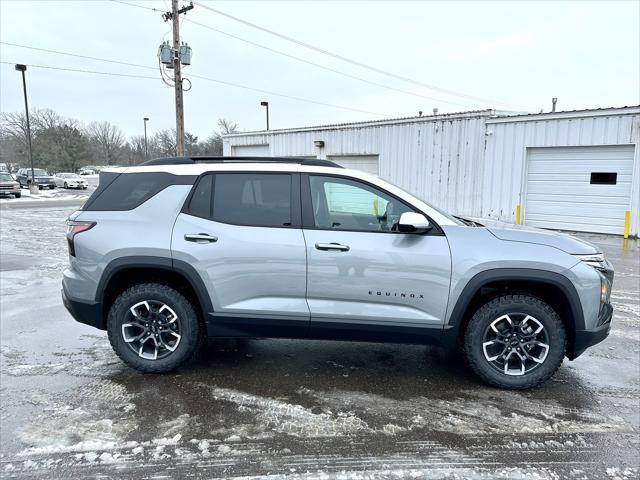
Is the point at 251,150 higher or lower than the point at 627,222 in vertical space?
higher

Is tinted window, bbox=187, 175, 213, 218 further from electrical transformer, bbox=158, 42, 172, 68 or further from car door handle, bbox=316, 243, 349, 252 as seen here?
electrical transformer, bbox=158, 42, 172, 68

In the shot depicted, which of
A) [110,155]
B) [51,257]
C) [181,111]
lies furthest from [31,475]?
[110,155]

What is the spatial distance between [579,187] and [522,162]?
1801 mm

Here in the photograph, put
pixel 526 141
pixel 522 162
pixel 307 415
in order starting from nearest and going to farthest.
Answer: pixel 307 415
pixel 526 141
pixel 522 162

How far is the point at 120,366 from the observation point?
416 cm

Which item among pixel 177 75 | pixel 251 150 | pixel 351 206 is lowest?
pixel 351 206

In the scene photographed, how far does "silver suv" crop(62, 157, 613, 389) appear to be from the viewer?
3508 mm

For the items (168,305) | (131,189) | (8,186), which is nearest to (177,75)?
(131,189)

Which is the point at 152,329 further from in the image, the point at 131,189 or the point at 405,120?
the point at 405,120

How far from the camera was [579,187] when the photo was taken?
13.6 meters

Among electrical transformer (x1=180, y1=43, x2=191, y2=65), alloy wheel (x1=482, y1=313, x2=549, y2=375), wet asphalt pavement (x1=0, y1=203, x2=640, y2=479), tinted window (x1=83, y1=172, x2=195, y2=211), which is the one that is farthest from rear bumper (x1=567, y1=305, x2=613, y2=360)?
electrical transformer (x1=180, y1=43, x2=191, y2=65)

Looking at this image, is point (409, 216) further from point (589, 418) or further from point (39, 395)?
point (39, 395)

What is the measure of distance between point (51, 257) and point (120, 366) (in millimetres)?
6921

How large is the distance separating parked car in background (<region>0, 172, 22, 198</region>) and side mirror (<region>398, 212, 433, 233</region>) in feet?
108
